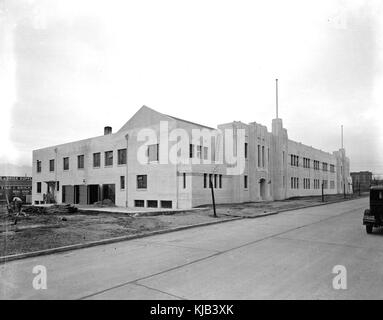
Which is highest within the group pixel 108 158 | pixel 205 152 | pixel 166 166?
pixel 205 152

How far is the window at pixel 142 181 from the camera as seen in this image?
2925 cm

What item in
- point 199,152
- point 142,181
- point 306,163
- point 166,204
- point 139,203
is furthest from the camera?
point 306,163

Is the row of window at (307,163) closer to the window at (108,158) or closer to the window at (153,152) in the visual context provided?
the window at (153,152)

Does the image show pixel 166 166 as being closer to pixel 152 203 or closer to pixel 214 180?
pixel 152 203

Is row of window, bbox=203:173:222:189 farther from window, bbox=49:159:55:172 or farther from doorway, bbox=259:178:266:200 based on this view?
window, bbox=49:159:55:172

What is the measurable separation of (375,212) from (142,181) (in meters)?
21.5

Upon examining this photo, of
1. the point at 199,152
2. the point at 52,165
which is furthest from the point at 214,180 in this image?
the point at 52,165

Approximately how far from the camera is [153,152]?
28453 millimetres

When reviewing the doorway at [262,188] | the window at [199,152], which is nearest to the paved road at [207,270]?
the window at [199,152]

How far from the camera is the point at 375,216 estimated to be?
38.3ft

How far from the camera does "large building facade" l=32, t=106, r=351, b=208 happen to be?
2667 cm
